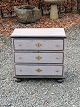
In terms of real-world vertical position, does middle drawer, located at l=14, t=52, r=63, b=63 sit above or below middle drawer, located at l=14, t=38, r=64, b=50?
below

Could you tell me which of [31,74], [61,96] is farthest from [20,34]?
[61,96]

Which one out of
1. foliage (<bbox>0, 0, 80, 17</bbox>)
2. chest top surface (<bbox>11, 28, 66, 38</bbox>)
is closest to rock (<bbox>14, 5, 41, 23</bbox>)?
foliage (<bbox>0, 0, 80, 17</bbox>)

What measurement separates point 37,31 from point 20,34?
33 cm

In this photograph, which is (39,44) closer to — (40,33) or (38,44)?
(38,44)

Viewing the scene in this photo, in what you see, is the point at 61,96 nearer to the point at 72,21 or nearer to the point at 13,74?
the point at 13,74

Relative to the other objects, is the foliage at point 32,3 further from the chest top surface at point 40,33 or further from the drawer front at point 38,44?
the drawer front at point 38,44

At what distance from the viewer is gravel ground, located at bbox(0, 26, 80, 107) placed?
3791 millimetres

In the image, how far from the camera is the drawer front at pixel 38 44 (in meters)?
4.15

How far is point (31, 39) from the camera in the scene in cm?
416

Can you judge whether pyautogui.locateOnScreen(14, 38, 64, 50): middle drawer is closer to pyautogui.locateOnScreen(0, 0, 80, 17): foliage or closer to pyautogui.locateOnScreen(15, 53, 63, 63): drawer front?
pyautogui.locateOnScreen(15, 53, 63, 63): drawer front

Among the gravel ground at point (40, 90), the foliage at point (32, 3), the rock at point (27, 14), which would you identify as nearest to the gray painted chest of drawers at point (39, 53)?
the gravel ground at point (40, 90)

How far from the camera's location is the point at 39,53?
4234 mm

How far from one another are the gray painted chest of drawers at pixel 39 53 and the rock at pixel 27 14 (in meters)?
3.10

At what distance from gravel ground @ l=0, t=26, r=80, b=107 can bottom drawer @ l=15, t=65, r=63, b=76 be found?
0.62 ft
